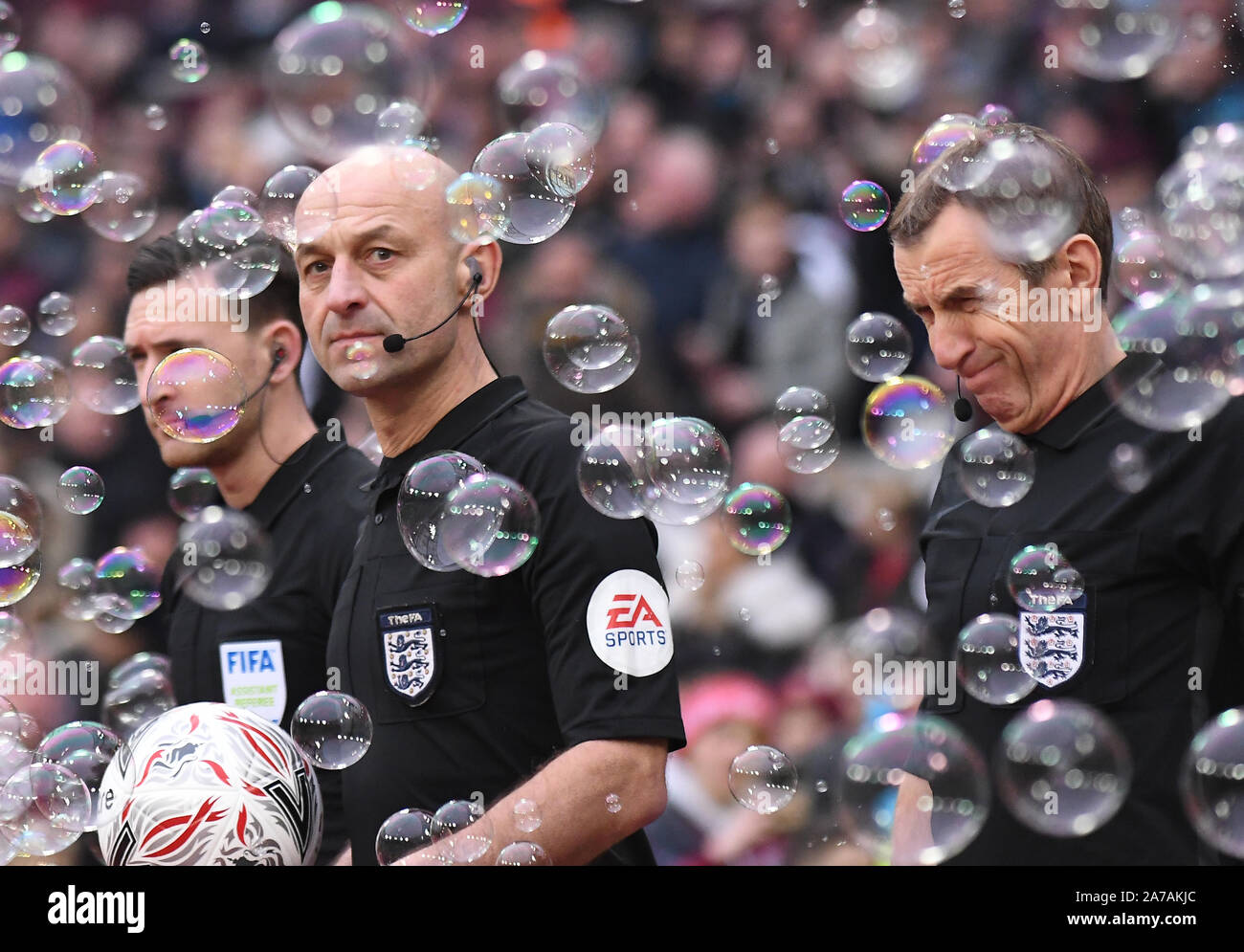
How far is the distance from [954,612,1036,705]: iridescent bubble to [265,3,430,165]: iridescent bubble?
1.30 metres

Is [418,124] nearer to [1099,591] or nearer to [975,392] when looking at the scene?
[975,392]

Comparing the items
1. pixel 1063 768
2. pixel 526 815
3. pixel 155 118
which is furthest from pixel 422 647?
pixel 155 118

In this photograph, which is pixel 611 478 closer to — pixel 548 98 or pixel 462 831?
pixel 462 831

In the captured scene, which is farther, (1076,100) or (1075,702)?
(1076,100)

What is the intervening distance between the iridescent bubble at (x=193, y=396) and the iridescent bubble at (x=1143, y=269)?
4.98ft

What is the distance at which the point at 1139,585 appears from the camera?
2.08m

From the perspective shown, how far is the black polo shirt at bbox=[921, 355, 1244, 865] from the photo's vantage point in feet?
6.68

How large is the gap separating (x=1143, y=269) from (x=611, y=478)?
0.98 m

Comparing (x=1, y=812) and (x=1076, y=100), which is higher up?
(x=1076, y=100)

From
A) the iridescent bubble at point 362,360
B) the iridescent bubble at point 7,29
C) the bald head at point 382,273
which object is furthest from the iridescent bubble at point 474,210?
the iridescent bubble at point 7,29

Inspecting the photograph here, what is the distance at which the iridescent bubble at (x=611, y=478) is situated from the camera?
2314mm
